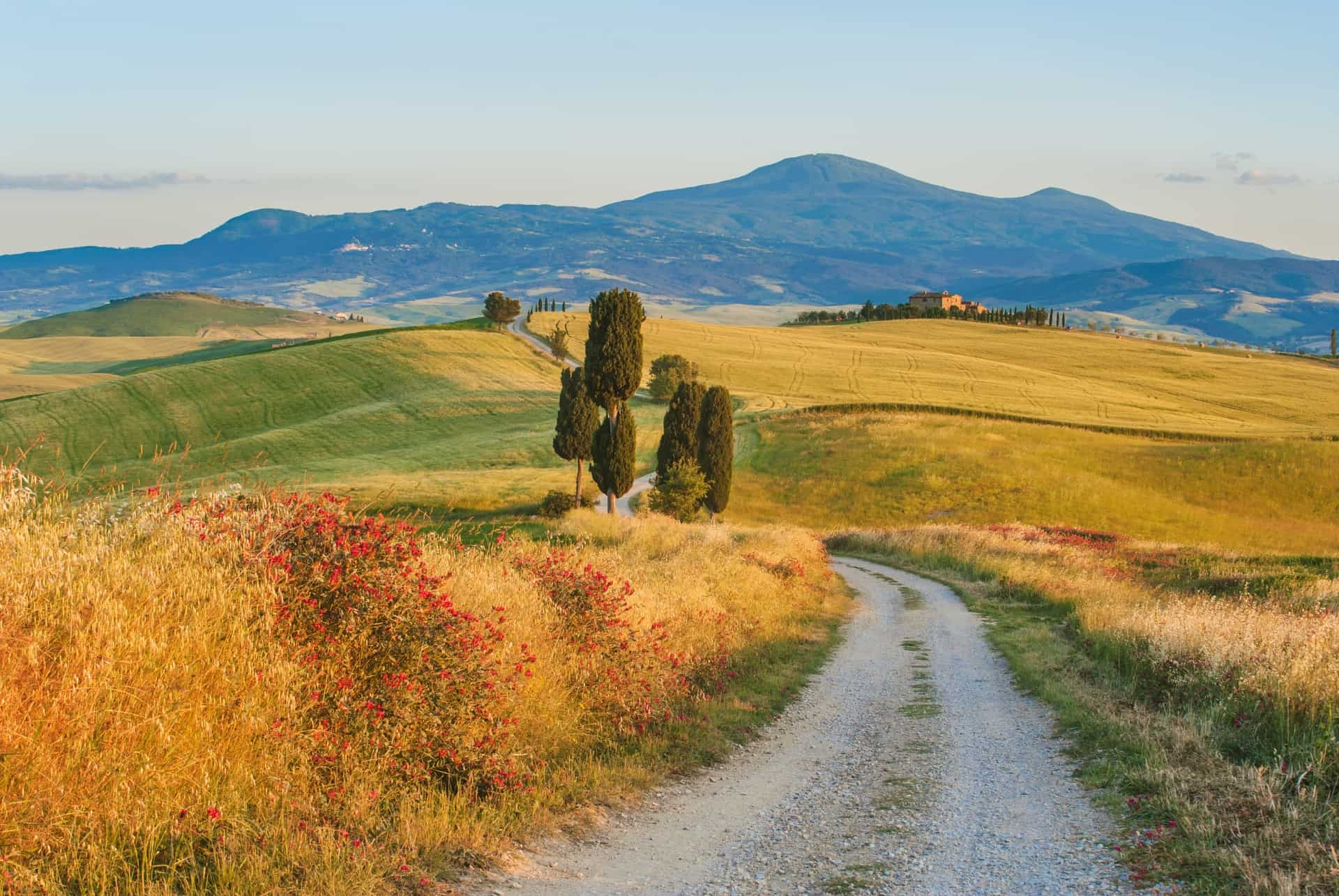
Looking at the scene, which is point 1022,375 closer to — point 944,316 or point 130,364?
point 944,316

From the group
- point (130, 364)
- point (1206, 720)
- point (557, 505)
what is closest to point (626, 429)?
point (557, 505)

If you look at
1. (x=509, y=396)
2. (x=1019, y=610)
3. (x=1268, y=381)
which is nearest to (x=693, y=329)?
(x=509, y=396)

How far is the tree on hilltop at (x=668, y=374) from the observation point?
3479 inches

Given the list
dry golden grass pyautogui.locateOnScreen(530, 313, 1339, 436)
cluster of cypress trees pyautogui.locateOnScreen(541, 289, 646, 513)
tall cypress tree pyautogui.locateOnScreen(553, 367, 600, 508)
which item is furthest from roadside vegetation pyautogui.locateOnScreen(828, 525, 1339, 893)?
dry golden grass pyautogui.locateOnScreen(530, 313, 1339, 436)

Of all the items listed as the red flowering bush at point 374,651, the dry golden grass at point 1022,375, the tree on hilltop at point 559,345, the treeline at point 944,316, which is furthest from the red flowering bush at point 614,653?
the treeline at point 944,316

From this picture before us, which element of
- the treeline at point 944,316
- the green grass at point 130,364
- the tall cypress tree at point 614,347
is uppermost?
the treeline at point 944,316

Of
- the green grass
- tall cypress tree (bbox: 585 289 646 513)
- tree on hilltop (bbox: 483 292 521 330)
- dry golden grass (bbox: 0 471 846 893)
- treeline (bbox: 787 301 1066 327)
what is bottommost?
the green grass

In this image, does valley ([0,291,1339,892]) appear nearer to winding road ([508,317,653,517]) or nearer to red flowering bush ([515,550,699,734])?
red flowering bush ([515,550,699,734])

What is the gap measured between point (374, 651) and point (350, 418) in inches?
2840

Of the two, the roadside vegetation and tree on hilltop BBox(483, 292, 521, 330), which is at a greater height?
tree on hilltop BBox(483, 292, 521, 330)

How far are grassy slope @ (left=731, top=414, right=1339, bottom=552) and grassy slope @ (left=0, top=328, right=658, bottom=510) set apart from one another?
40.3 feet

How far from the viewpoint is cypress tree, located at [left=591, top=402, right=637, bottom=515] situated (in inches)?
1843

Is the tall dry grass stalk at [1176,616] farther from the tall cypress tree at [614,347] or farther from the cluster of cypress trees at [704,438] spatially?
the tall cypress tree at [614,347]

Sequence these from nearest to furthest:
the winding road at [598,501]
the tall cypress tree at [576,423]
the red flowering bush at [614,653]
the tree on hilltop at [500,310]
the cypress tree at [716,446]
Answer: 1. the red flowering bush at [614,653]
2. the cypress tree at [716,446]
3. the tall cypress tree at [576,423]
4. the winding road at [598,501]
5. the tree on hilltop at [500,310]
